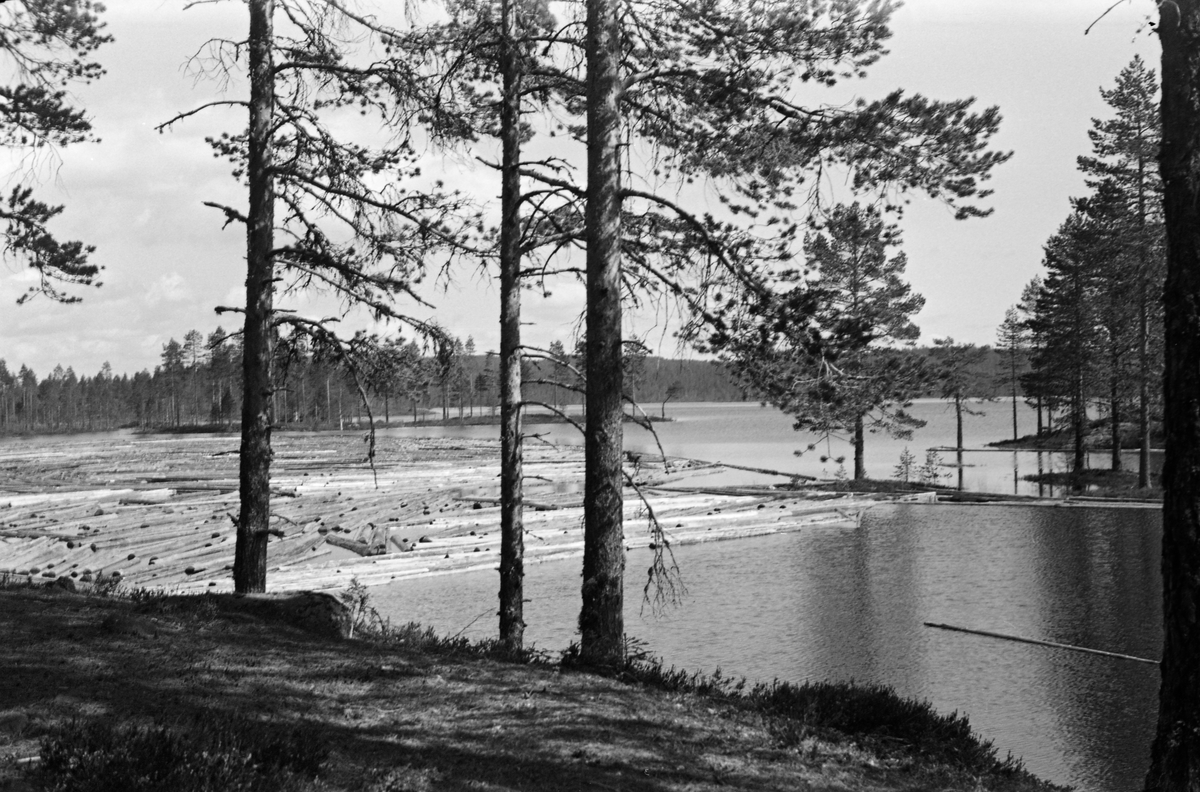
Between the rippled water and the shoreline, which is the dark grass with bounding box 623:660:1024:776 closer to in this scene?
the rippled water

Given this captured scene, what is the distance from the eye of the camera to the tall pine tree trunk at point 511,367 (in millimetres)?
12922

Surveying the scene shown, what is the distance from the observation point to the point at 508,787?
18.8 ft

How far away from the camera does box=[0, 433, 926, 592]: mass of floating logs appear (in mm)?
21062

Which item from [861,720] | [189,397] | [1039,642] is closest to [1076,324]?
[1039,642]

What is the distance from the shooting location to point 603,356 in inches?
386

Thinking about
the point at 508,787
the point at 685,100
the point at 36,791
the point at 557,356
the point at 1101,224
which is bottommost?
the point at 508,787

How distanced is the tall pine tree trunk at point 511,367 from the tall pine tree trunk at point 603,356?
9.86 feet

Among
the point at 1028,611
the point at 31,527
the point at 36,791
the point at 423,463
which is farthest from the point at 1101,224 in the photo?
the point at 36,791

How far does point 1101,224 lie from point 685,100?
40.7 metres

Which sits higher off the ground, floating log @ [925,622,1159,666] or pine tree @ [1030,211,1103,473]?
pine tree @ [1030,211,1103,473]

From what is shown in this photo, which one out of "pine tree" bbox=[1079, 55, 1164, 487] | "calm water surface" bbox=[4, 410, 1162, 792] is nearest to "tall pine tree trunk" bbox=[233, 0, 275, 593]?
"calm water surface" bbox=[4, 410, 1162, 792]

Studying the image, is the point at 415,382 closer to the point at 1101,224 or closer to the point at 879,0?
the point at 879,0

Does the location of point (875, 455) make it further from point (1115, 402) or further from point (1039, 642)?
point (1039, 642)

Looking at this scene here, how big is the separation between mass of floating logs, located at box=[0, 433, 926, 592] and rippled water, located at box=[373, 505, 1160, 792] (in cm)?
155
